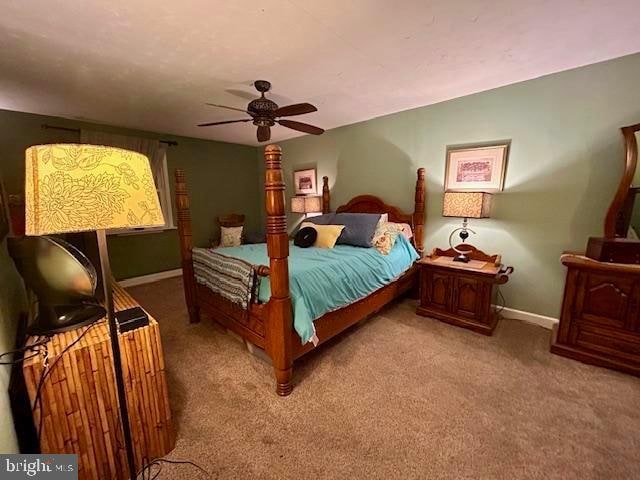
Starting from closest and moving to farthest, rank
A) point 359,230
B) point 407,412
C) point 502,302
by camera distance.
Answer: point 407,412 < point 502,302 < point 359,230

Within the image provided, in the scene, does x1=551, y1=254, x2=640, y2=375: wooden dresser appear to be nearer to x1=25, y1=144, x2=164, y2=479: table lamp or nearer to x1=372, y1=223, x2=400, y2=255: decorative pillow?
x1=372, y1=223, x2=400, y2=255: decorative pillow

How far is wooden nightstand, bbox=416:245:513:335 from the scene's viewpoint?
2.41 metres

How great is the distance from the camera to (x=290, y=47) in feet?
5.97

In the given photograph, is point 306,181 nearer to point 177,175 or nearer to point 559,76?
point 177,175

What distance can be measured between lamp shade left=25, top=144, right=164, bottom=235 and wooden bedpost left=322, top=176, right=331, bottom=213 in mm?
3345

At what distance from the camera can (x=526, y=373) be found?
1900 mm

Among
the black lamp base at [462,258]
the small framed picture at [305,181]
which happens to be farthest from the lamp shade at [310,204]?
the black lamp base at [462,258]

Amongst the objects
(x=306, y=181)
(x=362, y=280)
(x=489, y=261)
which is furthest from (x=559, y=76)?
(x=306, y=181)

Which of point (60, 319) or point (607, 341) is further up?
point (60, 319)

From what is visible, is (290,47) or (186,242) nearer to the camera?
(290,47)

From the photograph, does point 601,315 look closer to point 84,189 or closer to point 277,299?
point 277,299

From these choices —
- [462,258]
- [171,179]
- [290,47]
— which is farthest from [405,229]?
[171,179]

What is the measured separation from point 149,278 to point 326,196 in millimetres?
3066

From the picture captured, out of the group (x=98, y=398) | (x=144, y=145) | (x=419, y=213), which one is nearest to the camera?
(x=98, y=398)
